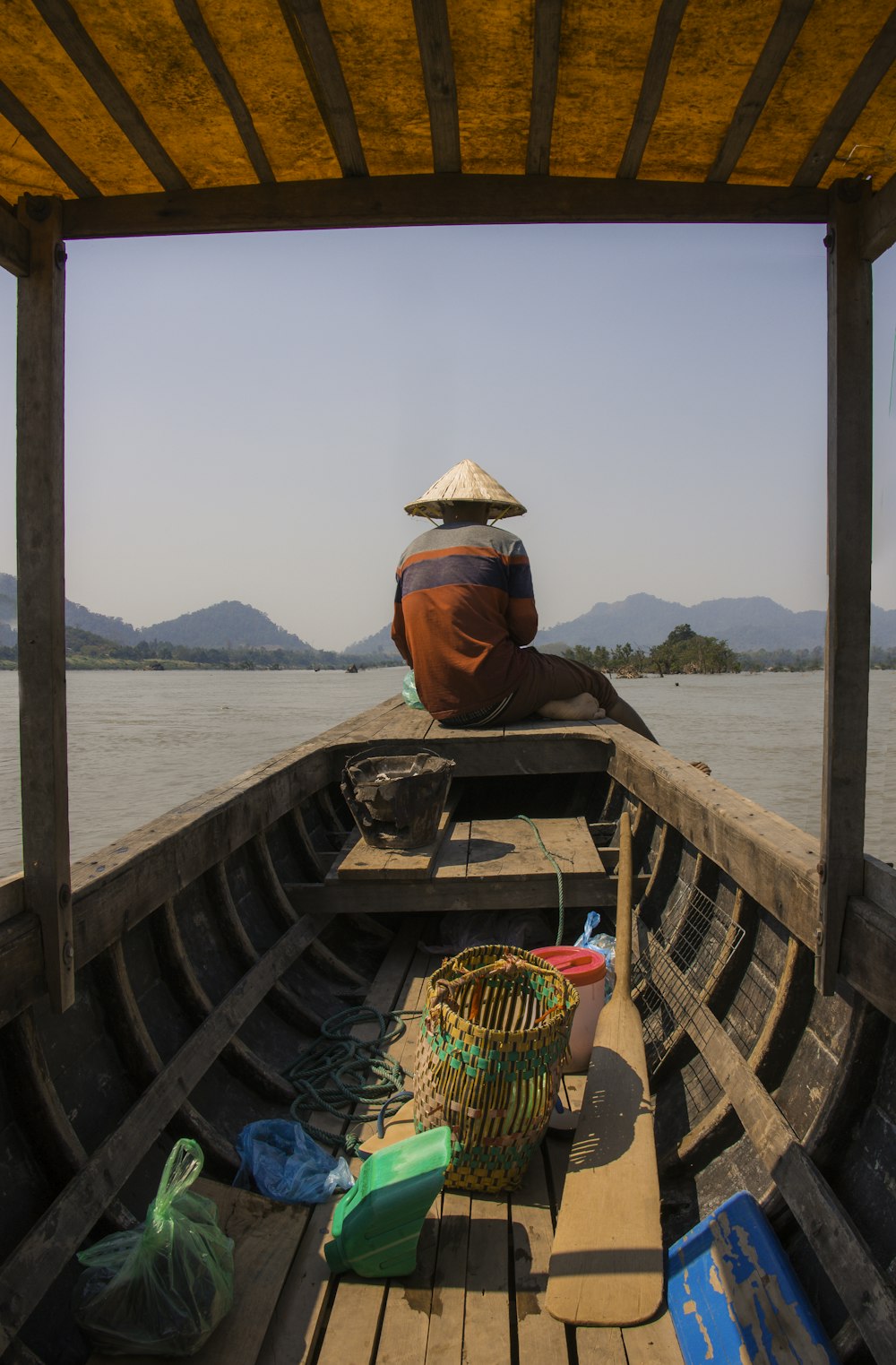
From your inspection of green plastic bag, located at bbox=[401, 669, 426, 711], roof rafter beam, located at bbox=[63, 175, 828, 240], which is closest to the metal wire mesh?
roof rafter beam, located at bbox=[63, 175, 828, 240]

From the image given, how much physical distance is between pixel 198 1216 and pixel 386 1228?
38 cm

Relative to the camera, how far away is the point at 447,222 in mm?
2074

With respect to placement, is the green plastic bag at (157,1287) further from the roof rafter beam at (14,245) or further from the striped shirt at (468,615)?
the striped shirt at (468,615)

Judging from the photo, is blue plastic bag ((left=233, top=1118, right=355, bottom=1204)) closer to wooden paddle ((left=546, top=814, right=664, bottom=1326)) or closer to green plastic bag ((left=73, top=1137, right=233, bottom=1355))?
green plastic bag ((left=73, top=1137, right=233, bottom=1355))

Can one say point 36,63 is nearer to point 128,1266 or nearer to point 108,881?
point 108,881

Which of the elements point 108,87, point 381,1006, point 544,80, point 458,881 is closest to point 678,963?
point 458,881

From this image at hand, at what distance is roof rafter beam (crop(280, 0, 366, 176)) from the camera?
161 centimetres

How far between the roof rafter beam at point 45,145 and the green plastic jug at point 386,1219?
2.29 meters

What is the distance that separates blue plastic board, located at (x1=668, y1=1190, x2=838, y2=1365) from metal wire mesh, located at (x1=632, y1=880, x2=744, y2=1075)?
0.85m

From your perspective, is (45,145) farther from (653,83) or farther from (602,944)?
(602,944)

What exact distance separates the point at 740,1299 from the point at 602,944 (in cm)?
180

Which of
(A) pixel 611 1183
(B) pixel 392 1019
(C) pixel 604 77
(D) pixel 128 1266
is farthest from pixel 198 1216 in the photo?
(C) pixel 604 77

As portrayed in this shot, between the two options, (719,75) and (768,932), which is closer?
(719,75)

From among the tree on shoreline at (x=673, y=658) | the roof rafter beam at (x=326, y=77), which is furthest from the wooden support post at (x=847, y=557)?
the tree on shoreline at (x=673, y=658)
